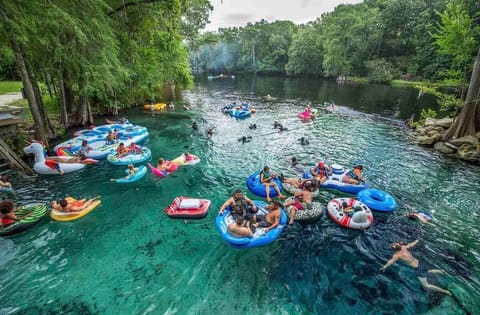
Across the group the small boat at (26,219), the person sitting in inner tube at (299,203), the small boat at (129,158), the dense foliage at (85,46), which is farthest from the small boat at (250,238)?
the dense foliage at (85,46)

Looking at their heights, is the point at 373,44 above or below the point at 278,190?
above

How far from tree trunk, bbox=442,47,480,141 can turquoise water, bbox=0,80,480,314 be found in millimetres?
3860

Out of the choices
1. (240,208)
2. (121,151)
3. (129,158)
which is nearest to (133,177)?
(129,158)

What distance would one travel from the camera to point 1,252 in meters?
6.73

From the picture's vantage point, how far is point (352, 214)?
7949 millimetres

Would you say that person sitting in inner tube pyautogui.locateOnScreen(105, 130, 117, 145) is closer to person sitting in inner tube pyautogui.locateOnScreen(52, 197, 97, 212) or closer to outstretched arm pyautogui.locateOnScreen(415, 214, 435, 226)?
person sitting in inner tube pyautogui.locateOnScreen(52, 197, 97, 212)

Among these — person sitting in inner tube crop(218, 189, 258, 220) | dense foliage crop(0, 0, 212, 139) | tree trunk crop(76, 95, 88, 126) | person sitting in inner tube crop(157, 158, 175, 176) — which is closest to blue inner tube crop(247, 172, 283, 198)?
person sitting in inner tube crop(218, 189, 258, 220)

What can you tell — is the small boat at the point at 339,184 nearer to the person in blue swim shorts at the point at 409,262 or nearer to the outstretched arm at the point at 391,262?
the person in blue swim shorts at the point at 409,262

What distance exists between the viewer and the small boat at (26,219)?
7250mm

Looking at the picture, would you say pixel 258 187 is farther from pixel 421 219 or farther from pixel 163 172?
pixel 421 219

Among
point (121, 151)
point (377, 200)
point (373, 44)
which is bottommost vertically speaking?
point (377, 200)

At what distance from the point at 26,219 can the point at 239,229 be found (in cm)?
668

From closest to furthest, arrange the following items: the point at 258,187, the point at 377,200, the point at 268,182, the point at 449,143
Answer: the point at 377,200 < the point at 258,187 < the point at 268,182 < the point at 449,143

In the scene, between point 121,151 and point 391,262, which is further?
point 121,151
